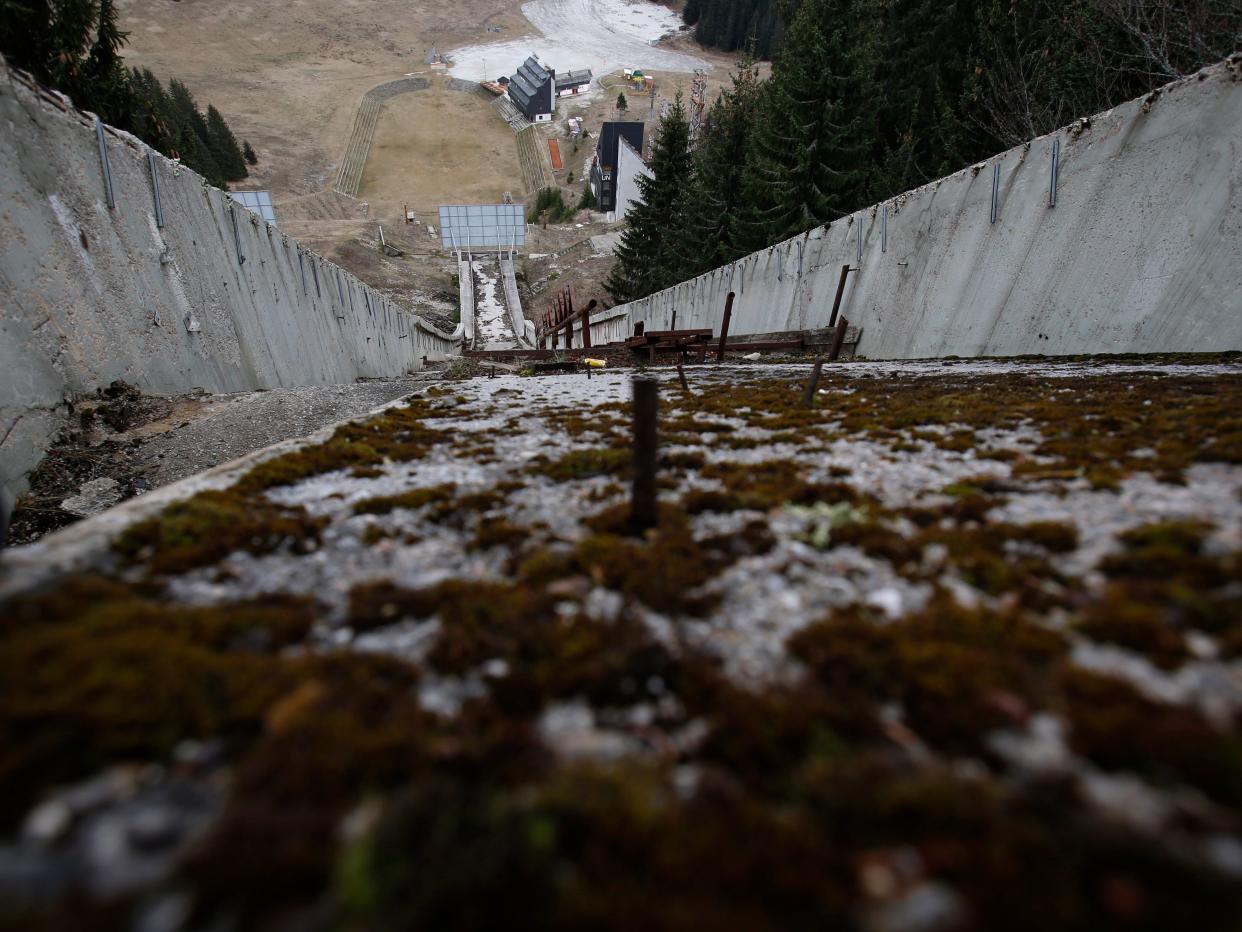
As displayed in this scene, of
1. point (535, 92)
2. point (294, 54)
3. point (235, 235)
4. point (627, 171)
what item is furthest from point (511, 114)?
point (235, 235)

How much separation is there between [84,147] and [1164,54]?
24.5 metres

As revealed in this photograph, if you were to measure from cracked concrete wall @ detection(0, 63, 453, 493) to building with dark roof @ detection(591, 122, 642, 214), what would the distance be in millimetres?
71585

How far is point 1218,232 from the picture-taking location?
6.45 m

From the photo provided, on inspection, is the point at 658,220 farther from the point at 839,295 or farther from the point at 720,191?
the point at 839,295

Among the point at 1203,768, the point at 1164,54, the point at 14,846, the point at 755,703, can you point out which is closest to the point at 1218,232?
the point at 1203,768

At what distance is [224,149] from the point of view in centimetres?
6994

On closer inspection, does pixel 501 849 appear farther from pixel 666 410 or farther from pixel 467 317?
pixel 467 317

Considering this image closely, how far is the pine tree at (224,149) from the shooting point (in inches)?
2687

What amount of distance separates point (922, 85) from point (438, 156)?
10125 centimetres

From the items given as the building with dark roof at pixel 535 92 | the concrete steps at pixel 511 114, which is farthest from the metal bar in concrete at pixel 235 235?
the building with dark roof at pixel 535 92

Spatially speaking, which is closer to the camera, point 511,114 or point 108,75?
point 108,75

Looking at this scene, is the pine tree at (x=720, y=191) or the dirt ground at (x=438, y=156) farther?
the dirt ground at (x=438, y=156)

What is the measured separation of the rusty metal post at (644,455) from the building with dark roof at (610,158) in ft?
257

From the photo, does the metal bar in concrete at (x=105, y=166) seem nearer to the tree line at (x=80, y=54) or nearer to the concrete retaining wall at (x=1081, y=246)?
the tree line at (x=80, y=54)
